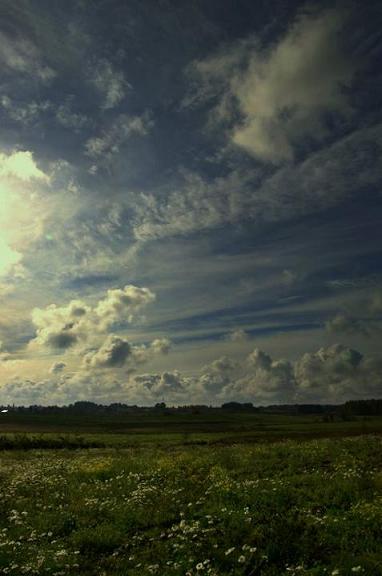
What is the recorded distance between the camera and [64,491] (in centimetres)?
2625

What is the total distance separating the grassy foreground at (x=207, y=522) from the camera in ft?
43.0

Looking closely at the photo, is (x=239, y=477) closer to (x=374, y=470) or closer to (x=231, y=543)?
(x=374, y=470)

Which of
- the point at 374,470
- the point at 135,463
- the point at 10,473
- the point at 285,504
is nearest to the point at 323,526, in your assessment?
the point at 285,504

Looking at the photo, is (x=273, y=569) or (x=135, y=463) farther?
(x=135, y=463)

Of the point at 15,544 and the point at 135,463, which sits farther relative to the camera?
the point at 135,463

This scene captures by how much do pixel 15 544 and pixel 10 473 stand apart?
21.4 meters

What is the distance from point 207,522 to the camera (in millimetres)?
16188

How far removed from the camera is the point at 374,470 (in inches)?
899

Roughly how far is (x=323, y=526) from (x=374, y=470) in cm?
923

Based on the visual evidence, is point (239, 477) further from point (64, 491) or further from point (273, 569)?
point (273, 569)

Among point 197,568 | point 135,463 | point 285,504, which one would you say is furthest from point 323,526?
point 135,463

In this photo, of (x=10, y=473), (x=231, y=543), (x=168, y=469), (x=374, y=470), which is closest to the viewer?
(x=231, y=543)

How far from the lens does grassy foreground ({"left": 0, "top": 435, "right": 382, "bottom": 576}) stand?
13.1 metres

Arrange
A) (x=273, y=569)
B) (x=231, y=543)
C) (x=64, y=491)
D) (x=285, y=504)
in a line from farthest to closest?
(x=64, y=491) → (x=285, y=504) → (x=231, y=543) → (x=273, y=569)
